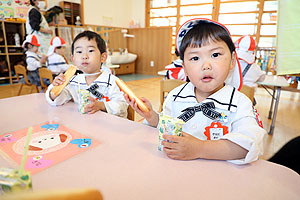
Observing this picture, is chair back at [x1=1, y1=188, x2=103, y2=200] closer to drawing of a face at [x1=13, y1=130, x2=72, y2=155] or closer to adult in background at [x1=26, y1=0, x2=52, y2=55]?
drawing of a face at [x1=13, y1=130, x2=72, y2=155]

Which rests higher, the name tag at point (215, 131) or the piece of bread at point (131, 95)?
the piece of bread at point (131, 95)

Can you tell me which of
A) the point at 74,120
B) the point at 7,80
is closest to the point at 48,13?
the point at 7,80

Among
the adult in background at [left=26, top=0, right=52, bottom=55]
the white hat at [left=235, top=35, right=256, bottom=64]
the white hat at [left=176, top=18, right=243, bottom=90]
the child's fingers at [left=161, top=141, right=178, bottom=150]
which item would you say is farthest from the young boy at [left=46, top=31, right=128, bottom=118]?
the adult in background at [left=26, top=0, right=52, bottom=55]

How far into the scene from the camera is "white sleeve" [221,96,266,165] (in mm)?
583

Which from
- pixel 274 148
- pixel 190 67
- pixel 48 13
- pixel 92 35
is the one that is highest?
pixel 48 13

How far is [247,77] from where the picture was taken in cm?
256

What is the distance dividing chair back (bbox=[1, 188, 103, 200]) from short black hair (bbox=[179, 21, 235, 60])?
683 millimetres

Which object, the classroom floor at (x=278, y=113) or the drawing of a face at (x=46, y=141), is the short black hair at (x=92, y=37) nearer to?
the drawing of a face at (x=46, y=141)

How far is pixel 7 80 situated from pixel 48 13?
6.65 ft

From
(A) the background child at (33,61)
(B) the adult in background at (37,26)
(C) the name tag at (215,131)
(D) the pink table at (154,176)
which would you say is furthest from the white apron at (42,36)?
(C) the name tag at (215,131)

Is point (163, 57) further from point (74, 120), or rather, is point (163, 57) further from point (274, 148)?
point (74, 120)

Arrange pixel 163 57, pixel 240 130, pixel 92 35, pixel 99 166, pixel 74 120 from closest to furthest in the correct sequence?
pixel 99 166
pixel 240 130
pixel 74 120
pixel 92 35
pixel 163 57

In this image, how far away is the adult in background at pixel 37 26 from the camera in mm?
3805

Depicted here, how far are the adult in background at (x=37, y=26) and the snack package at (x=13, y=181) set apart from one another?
14.1 ft
